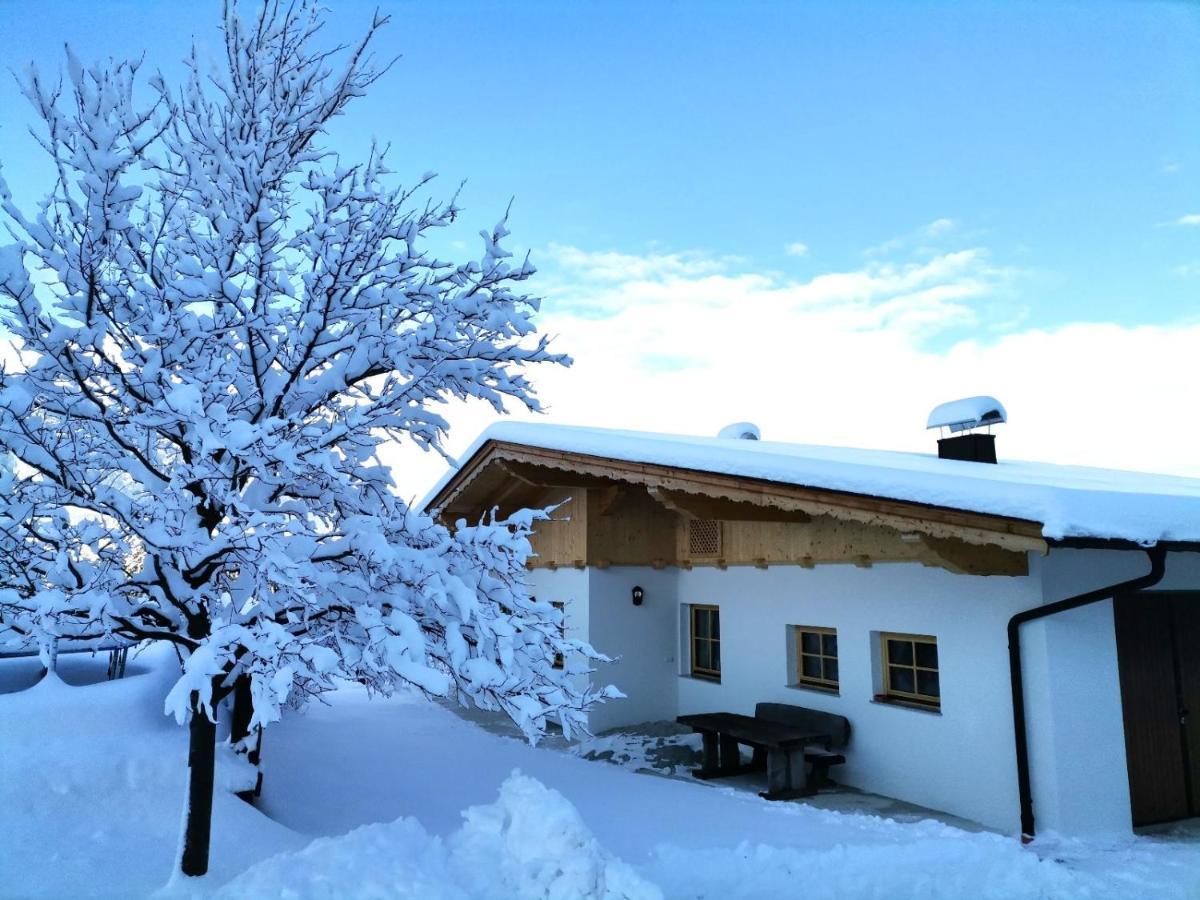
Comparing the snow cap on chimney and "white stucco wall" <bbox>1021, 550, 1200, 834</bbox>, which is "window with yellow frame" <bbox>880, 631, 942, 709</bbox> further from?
the snow cap on chimney


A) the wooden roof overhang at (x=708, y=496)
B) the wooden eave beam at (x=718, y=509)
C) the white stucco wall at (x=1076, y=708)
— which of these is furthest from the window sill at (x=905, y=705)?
the wooden eave beam at (x=718, y=509)

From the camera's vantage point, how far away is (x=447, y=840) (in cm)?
460

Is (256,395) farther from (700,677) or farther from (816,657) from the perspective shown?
(700,677)

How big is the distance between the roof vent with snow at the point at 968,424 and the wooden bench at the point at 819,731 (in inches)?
177

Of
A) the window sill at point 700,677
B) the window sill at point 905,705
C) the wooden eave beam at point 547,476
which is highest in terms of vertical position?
the wooden eave beam at point 547,476

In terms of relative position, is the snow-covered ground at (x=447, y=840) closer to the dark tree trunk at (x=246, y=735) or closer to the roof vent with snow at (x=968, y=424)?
the dark tree trunk at (x=246, y=735)

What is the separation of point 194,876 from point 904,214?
12.6 m

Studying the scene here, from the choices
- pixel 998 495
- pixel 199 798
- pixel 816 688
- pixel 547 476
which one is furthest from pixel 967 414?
pixel 199 798

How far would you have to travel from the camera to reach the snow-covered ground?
160 inches

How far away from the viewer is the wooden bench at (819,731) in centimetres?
787

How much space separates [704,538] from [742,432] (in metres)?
3.65

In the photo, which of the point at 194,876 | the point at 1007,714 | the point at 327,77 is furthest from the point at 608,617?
the point at 327,77

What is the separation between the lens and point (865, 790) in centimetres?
777

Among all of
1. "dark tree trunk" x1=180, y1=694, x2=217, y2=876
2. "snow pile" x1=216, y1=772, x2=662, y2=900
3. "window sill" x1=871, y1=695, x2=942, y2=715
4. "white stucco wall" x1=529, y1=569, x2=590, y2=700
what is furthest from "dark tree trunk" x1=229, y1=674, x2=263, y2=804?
"window sill" x1=871, y1=695, x2=942, y2=715
